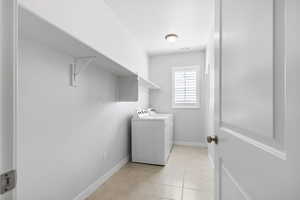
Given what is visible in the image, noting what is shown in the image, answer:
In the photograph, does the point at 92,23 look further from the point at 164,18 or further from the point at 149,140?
the point at 149,140

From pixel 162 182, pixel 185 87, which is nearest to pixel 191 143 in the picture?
pixel 185 87

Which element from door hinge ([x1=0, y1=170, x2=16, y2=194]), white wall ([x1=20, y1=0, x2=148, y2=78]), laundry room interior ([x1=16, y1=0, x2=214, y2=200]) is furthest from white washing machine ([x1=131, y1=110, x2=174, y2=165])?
door hinge ([x1=0, y1=170, x2=16, y2=194])

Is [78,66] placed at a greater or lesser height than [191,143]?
greater

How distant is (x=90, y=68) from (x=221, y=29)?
154cm

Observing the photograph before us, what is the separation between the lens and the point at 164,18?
2.40m

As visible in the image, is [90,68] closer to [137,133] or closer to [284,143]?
[137,133]

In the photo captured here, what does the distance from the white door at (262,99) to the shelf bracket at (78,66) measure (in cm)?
135

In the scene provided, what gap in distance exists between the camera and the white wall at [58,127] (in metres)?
1.11

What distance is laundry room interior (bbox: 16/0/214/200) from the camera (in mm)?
1133

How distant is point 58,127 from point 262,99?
156cm

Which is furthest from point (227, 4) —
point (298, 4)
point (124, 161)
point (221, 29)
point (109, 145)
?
point (124, 161)

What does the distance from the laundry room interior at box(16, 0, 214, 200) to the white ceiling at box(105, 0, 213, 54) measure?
0.06ft

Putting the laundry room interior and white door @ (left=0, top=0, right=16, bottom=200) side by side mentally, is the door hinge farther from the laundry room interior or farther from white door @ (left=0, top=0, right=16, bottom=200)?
the laundry room interior

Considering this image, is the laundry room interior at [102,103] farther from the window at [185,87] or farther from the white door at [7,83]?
the white door at [7,83]
